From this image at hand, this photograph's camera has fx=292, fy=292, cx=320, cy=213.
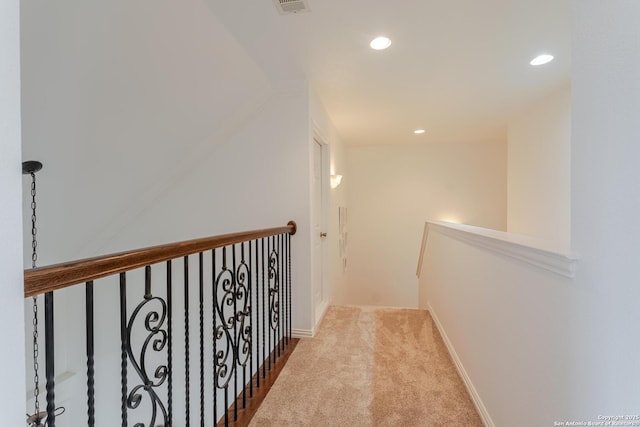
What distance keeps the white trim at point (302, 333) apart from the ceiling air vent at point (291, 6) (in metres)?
2.45

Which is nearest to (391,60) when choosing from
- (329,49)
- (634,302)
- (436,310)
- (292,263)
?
(329,49)

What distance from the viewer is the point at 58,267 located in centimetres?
70

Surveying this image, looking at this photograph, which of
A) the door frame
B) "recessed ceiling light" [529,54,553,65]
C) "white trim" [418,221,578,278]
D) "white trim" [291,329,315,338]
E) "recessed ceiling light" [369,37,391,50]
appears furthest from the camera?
the door frame

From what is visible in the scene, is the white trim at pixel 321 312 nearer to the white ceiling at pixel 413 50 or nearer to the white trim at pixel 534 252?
the white trim at pixel 534 252

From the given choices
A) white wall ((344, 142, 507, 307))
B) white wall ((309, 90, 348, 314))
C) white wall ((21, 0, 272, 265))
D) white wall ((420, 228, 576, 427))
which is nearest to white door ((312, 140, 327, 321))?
white wall ((309, 90, 348, 314))

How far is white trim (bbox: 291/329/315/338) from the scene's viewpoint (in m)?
2.64

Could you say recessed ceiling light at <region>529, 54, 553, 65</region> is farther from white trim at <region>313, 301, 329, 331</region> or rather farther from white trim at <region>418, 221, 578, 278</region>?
white trim at <region>313, 301, 329, 331</region>

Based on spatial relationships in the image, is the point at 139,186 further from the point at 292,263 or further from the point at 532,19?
the point at 532,19

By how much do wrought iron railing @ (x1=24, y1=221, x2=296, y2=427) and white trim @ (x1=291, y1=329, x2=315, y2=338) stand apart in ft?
0.31

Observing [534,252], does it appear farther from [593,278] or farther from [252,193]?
[252,193]

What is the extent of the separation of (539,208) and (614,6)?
317 centimetres

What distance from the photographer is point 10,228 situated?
22.0 inches

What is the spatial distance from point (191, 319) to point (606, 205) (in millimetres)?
3079

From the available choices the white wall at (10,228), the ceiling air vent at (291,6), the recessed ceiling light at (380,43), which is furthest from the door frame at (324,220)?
the white wall at (10,228)
